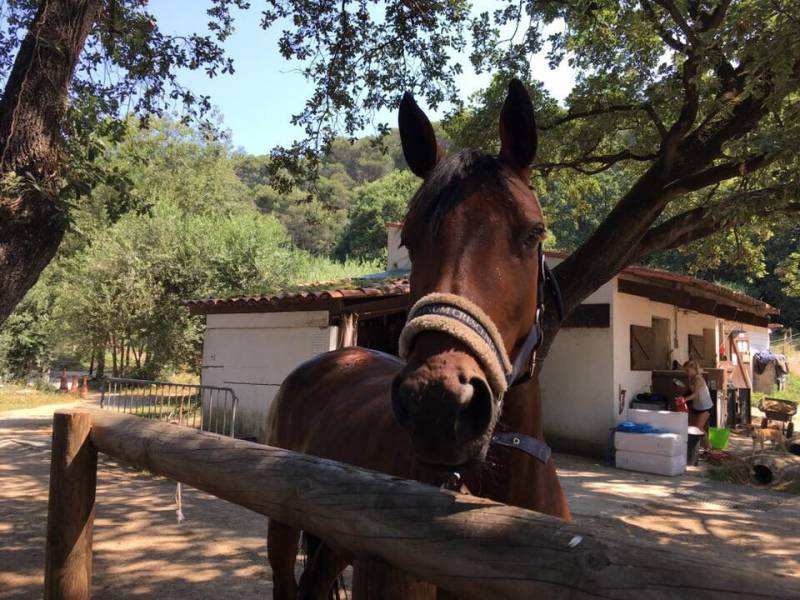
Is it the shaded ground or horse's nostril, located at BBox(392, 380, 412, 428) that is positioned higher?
horse's nostril, located at BBox(392, 380, 412, 428)

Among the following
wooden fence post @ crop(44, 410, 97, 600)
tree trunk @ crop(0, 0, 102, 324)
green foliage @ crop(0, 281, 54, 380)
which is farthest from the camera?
green foliage @ crop(0, 281, 54, 380)

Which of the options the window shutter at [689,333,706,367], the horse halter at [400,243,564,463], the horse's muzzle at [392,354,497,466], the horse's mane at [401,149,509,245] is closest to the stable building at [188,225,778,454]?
the window shutter at [689,333,706,367]

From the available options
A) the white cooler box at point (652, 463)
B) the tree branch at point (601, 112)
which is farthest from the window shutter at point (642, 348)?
the tree branch at point (601, 112)

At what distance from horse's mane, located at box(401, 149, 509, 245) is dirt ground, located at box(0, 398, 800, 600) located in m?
2.56

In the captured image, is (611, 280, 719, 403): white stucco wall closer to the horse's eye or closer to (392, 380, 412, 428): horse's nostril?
the horse's eye

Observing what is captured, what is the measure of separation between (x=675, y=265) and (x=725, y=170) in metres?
29.5

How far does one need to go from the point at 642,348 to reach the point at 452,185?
39.3 ft

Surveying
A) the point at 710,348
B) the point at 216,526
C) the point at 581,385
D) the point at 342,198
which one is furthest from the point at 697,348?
the point at 342,198

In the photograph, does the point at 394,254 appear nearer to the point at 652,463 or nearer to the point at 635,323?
the point at 635,323

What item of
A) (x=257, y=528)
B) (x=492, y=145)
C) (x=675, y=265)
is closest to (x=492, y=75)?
(x=492, y=145)

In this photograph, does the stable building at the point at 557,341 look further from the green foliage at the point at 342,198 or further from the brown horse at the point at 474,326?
the brown horse at the point at 474,326

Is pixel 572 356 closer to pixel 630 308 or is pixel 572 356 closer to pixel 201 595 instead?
pixel 630 308

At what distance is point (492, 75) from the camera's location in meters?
9.14

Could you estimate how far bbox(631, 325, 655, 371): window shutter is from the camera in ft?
38.4
